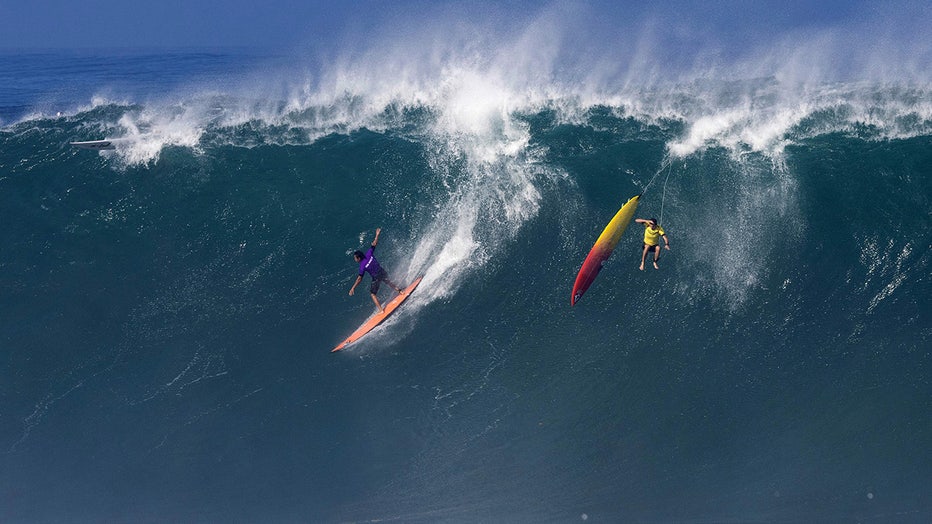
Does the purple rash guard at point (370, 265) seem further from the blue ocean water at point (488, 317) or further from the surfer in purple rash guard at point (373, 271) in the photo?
the blue ocean water at point (488, 317)

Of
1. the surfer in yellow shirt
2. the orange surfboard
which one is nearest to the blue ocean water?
the orange surfboard

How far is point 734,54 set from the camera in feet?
59.3

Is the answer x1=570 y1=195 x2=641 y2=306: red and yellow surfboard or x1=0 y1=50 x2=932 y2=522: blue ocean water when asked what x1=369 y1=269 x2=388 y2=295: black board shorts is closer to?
x1=0 y1=50 x2=932 y2=522: blue ocean water

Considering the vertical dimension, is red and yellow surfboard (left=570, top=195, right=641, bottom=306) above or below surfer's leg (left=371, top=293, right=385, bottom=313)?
below

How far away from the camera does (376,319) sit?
12.6 meters

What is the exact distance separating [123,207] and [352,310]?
592cm

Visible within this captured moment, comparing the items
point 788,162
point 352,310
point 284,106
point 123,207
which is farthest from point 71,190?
point 788,162

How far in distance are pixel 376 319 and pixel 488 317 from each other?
2.08 meters

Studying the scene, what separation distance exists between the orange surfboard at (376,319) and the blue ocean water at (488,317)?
0.24 meters

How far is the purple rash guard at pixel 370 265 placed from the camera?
11.9 m

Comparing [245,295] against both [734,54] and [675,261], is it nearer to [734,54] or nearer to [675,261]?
[675,261]

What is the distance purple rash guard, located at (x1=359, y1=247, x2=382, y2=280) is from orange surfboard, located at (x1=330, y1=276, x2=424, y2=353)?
2.43 feet

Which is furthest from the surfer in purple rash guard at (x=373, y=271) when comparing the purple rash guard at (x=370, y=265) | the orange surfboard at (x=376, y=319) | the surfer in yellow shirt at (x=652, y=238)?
the surfer in yellow shirt at (x=652, y=238)

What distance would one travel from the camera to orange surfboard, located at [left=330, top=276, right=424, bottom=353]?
12.4 m
